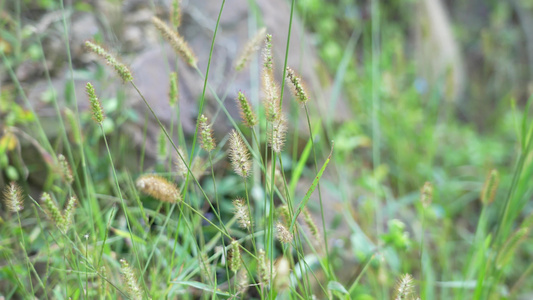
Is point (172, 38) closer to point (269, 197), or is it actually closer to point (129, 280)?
point (129, 280)

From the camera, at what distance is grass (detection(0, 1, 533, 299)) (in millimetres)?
859

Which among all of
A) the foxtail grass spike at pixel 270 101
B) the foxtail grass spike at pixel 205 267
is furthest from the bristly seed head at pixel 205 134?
the foxtail grass spike at pixel 205 267

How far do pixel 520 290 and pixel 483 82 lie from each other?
2157mm

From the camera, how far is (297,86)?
75 cm

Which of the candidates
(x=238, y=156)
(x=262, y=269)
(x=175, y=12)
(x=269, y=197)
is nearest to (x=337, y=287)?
(x=262, y=269)

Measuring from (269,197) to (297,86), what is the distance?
685 millimetres

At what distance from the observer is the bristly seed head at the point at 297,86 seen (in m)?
0.74

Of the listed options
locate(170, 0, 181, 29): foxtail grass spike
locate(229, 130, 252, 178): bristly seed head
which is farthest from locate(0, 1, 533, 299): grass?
locate(170, 0, 181, 29): foxtail grass spike

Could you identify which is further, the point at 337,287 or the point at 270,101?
the point at 337,287

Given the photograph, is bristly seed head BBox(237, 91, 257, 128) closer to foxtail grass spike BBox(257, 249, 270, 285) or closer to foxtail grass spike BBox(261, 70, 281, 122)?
foxtail grass spike BBox(261, 70, 281, 122)

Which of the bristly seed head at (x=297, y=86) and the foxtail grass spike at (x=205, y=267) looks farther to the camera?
the foxtail grass spike at (x=205, y=267)

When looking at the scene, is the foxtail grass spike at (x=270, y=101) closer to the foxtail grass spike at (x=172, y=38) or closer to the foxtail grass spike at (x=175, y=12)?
the foxtail grass spike at (x=172, y=38)

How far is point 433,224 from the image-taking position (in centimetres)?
→ 232

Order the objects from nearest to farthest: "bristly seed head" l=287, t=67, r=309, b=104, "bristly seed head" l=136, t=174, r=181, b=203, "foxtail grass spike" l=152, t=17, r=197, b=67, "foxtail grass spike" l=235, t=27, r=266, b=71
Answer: "bristly seed head" l=287, t=67, r=309, b=104, "bristly seed head" l=136, t=174, r=181, b=203, "foxtail grass spike" l=152, t=17, r=197, b=67, "foxtail grass spike" l=235, t=27, r=266, b=71
